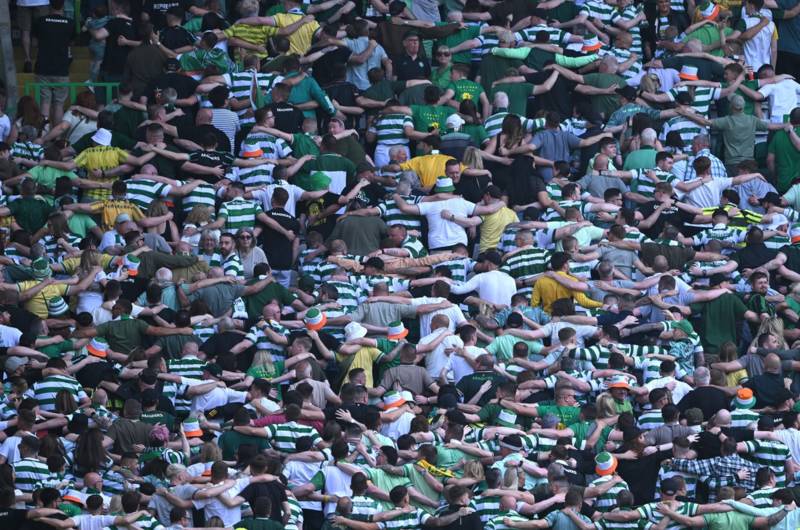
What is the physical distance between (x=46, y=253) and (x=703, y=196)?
26.2 feet

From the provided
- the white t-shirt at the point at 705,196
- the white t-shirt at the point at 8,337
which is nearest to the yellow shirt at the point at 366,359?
the white t-shirt at the point at 8,337

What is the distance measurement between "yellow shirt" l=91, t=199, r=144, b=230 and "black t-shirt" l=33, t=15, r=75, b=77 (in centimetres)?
371

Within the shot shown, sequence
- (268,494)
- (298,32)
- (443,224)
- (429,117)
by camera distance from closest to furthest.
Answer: (268,494) → (443,224) → (429,117) → (298,32)

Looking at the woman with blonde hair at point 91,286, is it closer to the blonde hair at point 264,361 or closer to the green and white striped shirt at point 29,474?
the blonde hair at point 264,361

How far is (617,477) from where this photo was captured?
24672mm

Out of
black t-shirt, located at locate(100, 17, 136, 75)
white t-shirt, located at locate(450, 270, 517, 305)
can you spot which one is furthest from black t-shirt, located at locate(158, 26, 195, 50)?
white t-shirt, located at locate(450, 270, 517, 305)

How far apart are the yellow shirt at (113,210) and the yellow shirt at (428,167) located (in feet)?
11.0

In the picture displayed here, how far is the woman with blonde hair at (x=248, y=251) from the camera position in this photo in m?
28.0

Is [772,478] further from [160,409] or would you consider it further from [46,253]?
[46,253]

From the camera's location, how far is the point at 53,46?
3180cm

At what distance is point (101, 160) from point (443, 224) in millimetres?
4234

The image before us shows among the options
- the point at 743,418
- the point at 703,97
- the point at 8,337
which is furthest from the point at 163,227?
the point at 703,97

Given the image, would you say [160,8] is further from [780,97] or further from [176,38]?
[780,97]

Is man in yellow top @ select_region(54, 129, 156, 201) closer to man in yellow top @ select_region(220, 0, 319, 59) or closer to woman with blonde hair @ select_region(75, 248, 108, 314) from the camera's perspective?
woman with blonde hair @ select_region(75, 248, 108, 314)
